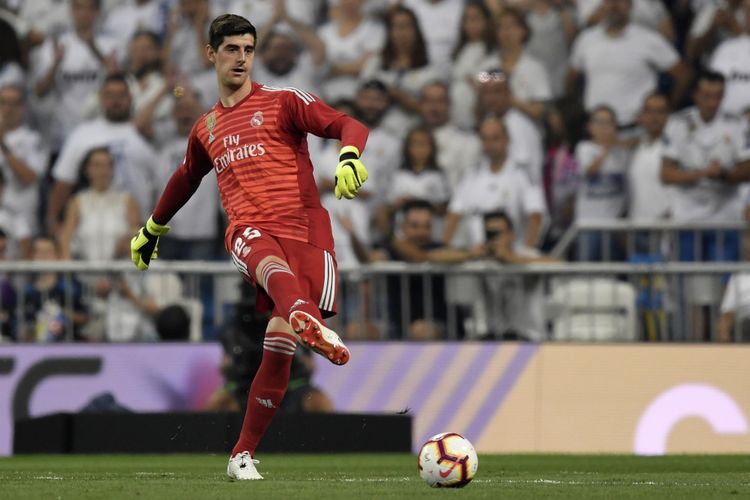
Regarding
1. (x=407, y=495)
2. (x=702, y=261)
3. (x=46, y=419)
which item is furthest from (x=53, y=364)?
(x=407, y=495)

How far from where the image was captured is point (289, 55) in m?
16.4

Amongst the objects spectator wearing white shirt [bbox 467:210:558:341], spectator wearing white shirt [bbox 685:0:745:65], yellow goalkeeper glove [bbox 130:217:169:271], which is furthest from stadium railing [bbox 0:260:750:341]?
yellow goalkeeper glove [bbox 130:217:169:271]

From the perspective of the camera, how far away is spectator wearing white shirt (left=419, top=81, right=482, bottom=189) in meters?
15.9

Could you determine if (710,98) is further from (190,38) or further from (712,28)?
(190,38)

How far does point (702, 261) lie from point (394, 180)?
3339 millimetres

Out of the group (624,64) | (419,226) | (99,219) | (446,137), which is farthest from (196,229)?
(624,64)

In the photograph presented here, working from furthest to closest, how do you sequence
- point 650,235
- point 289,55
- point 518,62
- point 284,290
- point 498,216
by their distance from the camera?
point 289,55 < point 518,62 < point 498,216 < point 650,235 < point 284,290

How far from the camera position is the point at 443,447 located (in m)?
7.41

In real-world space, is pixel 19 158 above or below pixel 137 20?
below

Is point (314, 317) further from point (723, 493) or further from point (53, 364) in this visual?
point (53, 364)

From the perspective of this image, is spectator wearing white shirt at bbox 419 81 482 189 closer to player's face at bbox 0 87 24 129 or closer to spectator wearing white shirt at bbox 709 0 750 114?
spectator wearing white shirt at bbox 709 0 750 114

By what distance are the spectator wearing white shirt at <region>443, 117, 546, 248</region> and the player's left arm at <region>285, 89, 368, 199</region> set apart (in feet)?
22.0

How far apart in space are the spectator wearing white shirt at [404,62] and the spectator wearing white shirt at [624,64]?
172 cm

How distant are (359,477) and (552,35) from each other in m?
8.89
